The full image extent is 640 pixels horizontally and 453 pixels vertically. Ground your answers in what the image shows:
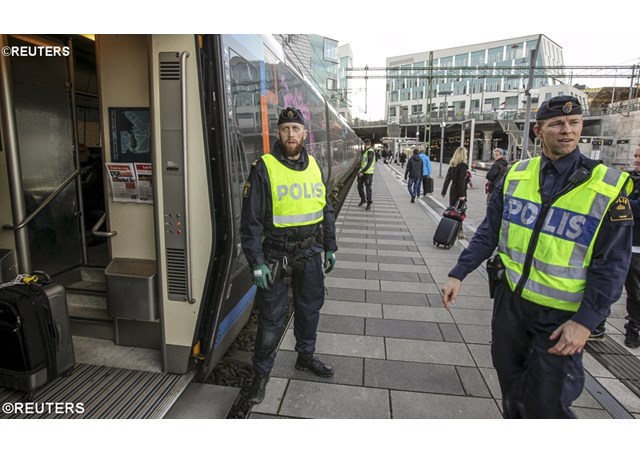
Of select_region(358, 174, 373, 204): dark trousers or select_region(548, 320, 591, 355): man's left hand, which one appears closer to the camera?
select_region(548, 320, 591, 355): man's left hand

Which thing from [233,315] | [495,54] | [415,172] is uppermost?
[495,54]

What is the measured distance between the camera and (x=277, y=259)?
2814 millimetres

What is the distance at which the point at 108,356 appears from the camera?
3.10 metres

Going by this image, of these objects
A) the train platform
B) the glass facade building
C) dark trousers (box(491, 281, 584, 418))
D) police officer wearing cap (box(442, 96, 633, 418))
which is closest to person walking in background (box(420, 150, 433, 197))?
the train platform

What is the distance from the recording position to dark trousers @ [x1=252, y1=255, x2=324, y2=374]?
280 centimetres

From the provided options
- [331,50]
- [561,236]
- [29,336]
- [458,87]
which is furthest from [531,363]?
[458,87]

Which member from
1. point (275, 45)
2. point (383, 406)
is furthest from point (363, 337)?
point (275, 45)

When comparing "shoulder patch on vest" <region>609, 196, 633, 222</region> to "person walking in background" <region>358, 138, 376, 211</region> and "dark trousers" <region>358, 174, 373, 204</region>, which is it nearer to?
"person walking in background" <region>358, 138, 376, 211</region>

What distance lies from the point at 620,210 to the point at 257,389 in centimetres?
241

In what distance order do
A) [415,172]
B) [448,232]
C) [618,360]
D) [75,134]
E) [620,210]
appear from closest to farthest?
1. [620,210]
2. [618,360]
3. [448,232]
4. [75,134]
5. [415,172]

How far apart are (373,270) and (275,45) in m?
3.34

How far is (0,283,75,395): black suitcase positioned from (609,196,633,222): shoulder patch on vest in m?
3.34

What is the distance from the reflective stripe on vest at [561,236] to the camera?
185 cm

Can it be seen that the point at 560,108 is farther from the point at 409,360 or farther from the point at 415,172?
the point at 415,172
